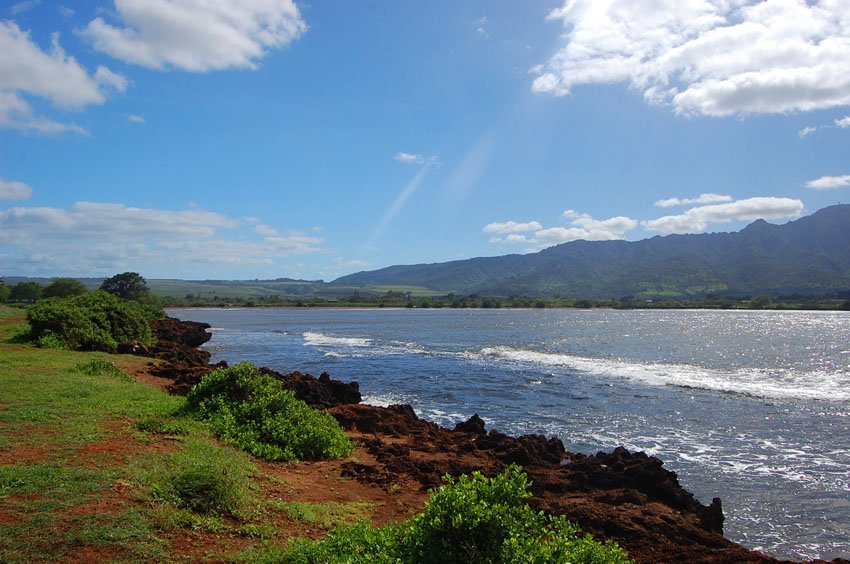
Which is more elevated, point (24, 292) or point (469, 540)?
point (24, 292)

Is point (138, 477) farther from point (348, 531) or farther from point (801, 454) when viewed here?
Answer: point (801, 454)

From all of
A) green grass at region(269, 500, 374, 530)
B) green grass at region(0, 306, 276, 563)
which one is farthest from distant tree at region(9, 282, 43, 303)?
green grass at region(269, 500, 374, 530)

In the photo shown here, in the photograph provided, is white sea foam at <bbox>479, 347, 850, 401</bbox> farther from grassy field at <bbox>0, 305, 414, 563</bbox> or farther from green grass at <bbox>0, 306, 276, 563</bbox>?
green grass at <bbox>0, 306, 276, 563</bbox>

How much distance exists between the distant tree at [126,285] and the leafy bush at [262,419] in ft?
303

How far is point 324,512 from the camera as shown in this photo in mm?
9062

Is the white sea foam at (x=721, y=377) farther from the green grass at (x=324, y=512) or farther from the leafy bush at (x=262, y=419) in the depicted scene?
the green grass at (x=324, y=512)

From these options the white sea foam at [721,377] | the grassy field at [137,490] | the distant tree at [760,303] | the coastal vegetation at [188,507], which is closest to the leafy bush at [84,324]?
the grassy field at [137,490]

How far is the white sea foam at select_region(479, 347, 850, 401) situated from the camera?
95.4 feet

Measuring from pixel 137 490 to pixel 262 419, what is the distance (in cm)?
556

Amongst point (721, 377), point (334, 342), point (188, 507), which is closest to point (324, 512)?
point (188, 507)

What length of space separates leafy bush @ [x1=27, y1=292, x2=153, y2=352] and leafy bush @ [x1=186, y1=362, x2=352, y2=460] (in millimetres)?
16204

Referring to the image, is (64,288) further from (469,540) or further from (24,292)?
(469,540)

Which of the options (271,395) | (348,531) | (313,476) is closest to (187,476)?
(348,531)

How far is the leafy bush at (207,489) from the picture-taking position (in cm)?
791
